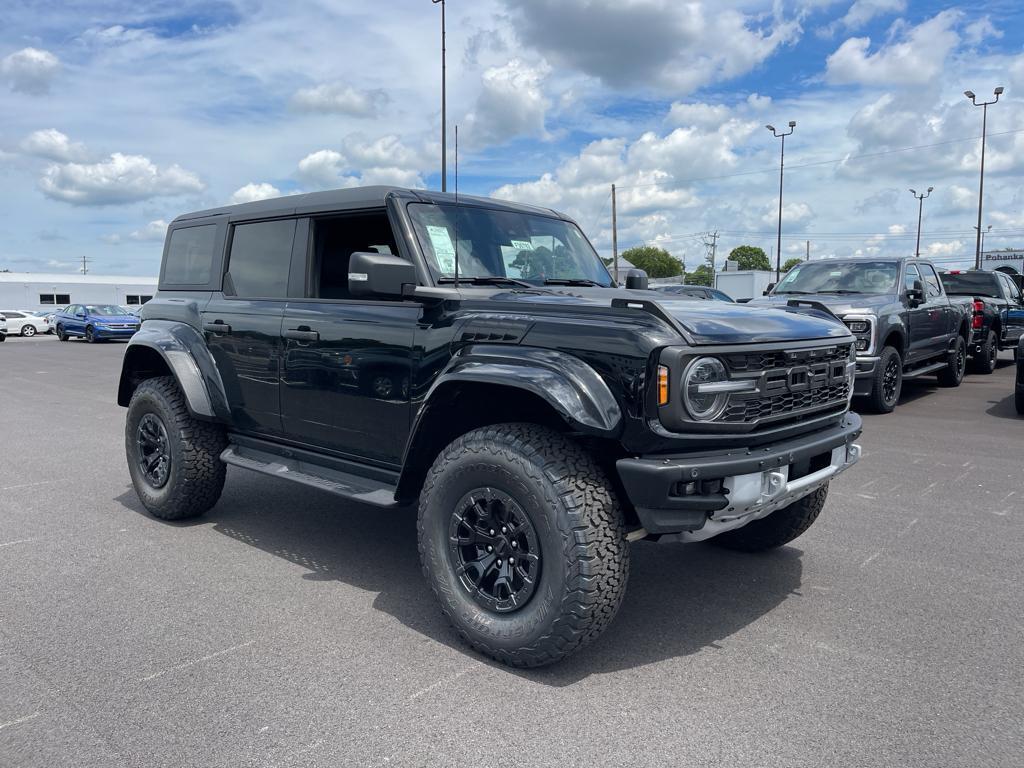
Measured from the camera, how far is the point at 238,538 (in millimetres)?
5047

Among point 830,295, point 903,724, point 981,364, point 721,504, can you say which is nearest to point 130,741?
point 721,504

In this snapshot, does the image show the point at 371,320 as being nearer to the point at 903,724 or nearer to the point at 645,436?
the point at 645,436

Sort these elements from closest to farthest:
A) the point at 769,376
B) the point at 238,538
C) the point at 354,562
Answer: the point at 769,376 < the point at 354,562 < the point at 238,538

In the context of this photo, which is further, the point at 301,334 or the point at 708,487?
the point at 301,334

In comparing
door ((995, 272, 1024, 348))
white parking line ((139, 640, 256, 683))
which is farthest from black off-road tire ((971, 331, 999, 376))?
white parking line ((139, 640, 256, 683))

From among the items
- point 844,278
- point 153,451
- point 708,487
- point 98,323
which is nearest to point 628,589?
point 708,487

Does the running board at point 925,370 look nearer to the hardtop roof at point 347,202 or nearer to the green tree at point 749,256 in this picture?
the hardtop roof at point 347,202

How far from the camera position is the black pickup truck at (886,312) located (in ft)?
31.1

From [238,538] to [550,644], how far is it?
2667mm

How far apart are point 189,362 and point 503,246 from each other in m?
2.18

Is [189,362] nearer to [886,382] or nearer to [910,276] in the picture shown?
[886,382]

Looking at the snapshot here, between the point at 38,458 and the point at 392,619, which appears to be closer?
the point at 392,619

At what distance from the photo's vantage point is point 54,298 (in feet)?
210

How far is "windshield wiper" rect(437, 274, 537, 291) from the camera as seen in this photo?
400 centimetres
